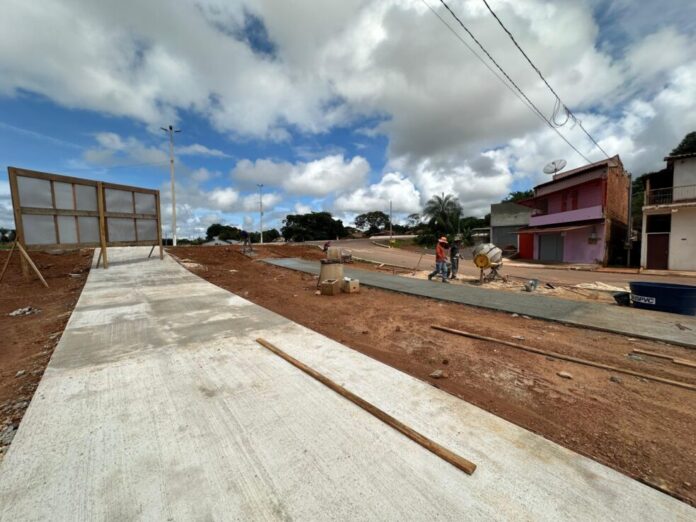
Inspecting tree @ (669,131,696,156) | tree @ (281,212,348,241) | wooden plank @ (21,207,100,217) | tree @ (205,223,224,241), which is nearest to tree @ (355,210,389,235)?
tree @ (281,212,348,241)

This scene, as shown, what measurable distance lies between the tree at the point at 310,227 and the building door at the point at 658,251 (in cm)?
5321

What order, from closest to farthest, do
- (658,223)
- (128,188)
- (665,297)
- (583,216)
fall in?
(665,297) < (128,188) < (658,223) < (583,216)

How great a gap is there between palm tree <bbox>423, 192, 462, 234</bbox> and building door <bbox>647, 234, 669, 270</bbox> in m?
20.0

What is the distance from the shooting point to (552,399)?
2.99 m

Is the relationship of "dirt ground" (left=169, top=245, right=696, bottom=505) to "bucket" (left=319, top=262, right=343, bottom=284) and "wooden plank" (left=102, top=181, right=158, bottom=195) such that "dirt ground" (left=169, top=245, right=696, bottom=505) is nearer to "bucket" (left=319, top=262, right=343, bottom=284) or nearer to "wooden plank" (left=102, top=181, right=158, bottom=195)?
"bucket" (left=319, top=262, right=343, bottom=284)

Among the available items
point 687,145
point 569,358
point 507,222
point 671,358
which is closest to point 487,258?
point 671,358

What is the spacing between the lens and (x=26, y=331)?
4.89 m

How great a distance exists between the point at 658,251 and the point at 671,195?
3.41 metres

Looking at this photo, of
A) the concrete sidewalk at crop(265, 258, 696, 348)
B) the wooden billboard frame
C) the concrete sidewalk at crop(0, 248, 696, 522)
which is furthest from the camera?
the wooden billboard frame

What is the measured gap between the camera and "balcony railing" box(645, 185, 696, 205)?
17197 mm

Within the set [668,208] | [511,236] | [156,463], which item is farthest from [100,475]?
[511,236]

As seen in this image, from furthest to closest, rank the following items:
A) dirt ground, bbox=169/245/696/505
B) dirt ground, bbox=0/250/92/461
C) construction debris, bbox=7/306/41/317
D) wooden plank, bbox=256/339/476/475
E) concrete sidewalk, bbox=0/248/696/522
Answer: construction debris, bbox=7/306/41/317, dirt ground, bbox=0/250/92/461, dirt ground, bbox=169/245/696/505, wooden plank, bbox=256/339/476/475, concrete sidewalk, bbox=0/248/696/522

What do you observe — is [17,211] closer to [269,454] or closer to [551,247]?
[269,454]

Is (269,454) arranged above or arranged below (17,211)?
below
